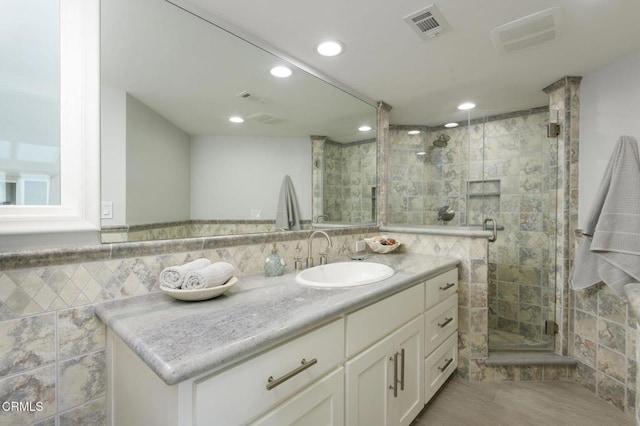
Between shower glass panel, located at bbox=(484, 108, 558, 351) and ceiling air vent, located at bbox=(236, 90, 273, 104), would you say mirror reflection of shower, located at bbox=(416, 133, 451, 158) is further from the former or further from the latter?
ceiling air vent, located at bbox=(236, 90, 273, 104)

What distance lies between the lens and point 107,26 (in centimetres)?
110

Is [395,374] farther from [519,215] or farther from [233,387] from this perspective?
[519,215]

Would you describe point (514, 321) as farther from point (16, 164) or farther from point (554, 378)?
point (16, 164)

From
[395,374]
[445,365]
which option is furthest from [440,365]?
[395,374]

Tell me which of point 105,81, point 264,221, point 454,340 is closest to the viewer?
point 105,81

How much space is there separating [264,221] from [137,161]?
68 cm

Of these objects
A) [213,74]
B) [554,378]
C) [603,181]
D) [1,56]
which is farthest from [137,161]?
[554,378]

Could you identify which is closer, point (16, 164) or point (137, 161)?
point (16, 164)

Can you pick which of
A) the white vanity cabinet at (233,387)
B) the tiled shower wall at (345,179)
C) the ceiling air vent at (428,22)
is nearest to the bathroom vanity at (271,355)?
the white vanity cabinet at (233,387)

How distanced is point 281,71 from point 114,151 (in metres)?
1.03

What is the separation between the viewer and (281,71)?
1708mm

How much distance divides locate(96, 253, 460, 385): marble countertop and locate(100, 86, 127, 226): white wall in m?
0.38

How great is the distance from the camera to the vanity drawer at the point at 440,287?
167cm

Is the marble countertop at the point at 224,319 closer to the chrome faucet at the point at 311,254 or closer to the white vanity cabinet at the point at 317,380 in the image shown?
the white vanity cabinet at the point at 317,380
